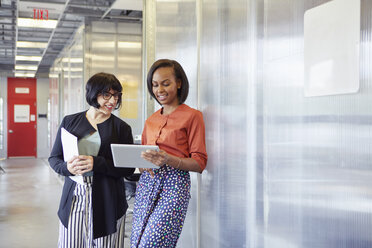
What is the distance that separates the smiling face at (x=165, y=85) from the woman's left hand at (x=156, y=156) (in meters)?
0.39

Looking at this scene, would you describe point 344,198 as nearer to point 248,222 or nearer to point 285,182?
point 285,182

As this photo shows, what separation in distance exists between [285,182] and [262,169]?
229 mm

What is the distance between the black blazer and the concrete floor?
2.56 m

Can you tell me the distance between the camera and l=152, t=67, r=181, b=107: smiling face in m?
2.37

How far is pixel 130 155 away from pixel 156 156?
5.8 inches

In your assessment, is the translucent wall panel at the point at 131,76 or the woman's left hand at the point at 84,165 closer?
the woman's left hand at the point at 84,165

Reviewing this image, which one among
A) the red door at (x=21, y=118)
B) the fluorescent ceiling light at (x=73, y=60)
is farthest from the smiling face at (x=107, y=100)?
the red door at (x=21, y=118)

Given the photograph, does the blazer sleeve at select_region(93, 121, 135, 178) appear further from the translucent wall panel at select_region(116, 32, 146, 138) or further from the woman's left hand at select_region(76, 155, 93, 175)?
the translucent wall panel at select_region(116, 32, 146, 138)

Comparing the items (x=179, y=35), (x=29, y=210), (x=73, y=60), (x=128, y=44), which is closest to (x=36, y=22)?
(x=73, y=60)

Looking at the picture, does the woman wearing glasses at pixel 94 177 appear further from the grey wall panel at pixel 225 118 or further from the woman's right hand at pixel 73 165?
the grey wall panel at pixel 225 118

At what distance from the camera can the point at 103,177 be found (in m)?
2.44

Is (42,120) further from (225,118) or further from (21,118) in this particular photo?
(225,118)

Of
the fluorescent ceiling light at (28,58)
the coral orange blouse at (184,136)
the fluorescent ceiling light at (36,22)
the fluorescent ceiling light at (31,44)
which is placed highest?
the fluorescent ceiling light at (31,44)

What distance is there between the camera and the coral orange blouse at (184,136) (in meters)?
2.29
